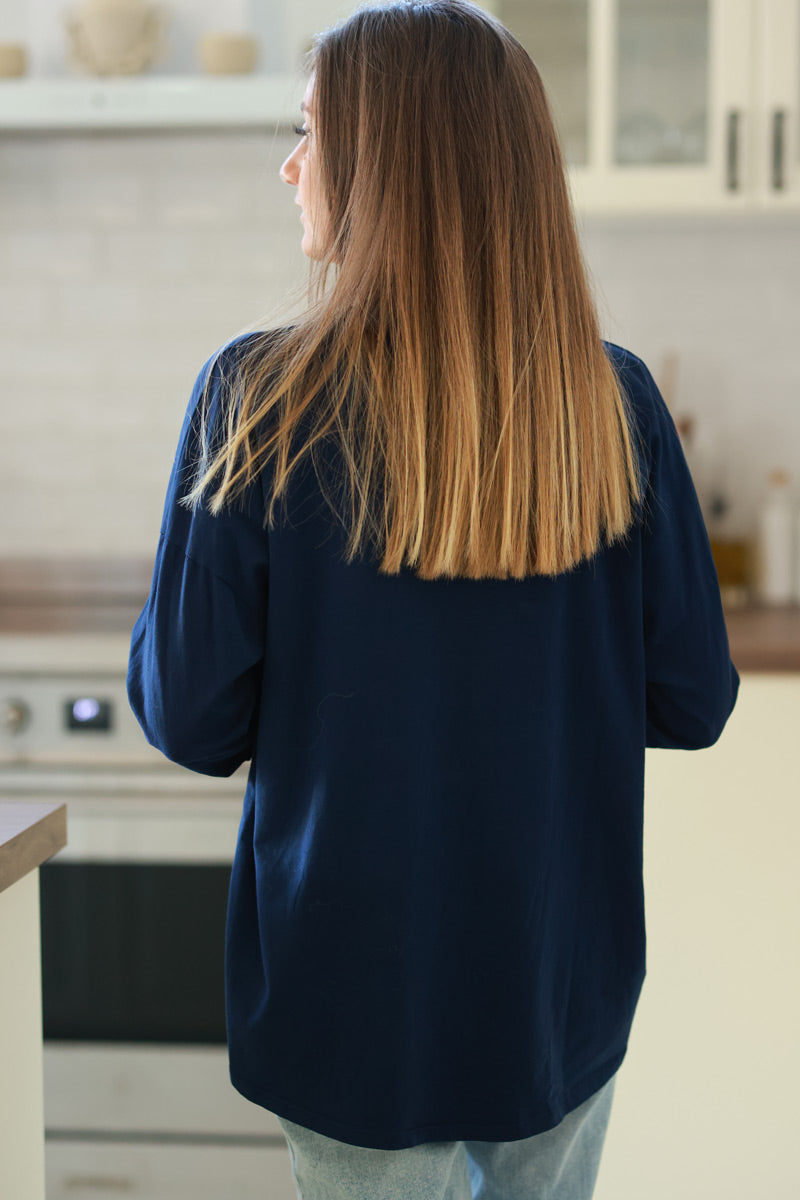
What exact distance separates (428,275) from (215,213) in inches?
64.4

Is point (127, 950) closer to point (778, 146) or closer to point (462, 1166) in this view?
point (462, 1166)

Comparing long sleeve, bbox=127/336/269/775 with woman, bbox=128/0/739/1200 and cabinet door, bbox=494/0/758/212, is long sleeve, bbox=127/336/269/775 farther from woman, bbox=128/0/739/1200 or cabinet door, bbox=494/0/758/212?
cabinet door, bbox=494/0/758/212

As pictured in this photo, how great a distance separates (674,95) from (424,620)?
1.46 meters

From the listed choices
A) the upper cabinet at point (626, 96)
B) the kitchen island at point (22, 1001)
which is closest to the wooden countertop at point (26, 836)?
the kitchen island at point (22, 1001)

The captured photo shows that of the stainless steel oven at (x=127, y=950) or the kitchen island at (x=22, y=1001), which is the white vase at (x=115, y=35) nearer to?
the stainless steel oven at (x=127, y=950)

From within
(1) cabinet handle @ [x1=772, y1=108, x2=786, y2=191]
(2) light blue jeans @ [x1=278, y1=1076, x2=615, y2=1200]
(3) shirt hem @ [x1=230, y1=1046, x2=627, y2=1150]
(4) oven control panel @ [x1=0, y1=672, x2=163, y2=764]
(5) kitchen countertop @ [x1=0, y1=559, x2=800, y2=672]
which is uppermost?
(1) cabinet handle @ [x1=772, y1=108, x2=786, y2=191]

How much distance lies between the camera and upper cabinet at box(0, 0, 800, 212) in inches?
72.3

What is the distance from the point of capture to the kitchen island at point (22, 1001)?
2.68 ft

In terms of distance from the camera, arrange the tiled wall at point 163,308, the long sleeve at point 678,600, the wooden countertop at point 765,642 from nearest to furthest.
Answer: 1. the long sleeve at point 678,600
2. the wooden countertop at point 765,642
3. the tiled wall at point 163,308

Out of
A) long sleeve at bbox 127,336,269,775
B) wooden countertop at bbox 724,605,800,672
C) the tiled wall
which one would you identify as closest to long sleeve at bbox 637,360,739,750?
long sleeve at bbox 127,336,269,775

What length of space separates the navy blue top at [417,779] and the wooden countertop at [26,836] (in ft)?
0.34

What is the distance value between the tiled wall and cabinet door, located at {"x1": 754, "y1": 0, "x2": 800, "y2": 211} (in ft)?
1.05

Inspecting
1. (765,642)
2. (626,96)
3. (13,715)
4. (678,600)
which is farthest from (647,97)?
(13,715)

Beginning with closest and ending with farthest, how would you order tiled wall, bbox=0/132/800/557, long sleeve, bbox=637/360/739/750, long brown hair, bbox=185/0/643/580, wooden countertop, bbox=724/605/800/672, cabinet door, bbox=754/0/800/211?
long brown hair, bbox=185/0/643/580
long sleeve, bbox=637/360/739/750
wooden countertop, bbox=724/605/800/672
cabinet door, bbox=754/0/800/211
tiled wall, bbox=0/132/800/557
